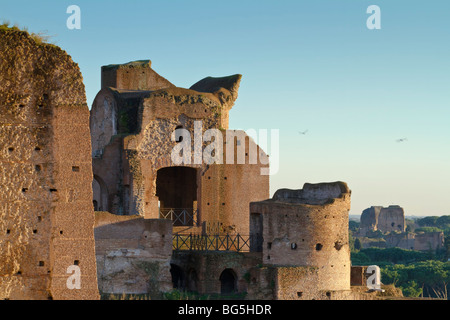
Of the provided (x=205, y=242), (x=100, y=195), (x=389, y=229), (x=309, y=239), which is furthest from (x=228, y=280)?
(x=389, y=229)

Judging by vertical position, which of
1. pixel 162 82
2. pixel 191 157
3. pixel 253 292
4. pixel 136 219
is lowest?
pixel 253 292

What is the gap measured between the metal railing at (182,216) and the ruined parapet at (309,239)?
590cm

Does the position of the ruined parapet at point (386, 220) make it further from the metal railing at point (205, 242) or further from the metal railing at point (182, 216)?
the metal railing at point (205, 242)

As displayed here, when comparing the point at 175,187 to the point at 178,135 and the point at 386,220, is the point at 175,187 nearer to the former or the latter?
the point at 178,135

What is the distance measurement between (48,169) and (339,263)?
560 inches

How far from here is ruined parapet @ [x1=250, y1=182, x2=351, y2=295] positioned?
87.2ft

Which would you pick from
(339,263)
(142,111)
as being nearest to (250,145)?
(142,111)

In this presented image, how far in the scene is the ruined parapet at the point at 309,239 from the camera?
26578 mm

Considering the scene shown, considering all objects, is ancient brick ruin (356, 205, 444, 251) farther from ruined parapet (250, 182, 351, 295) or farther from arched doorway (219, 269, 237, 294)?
ruined parapet (250, 182, 351, 295)

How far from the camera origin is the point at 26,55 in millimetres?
15359

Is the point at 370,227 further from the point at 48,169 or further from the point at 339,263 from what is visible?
the point at 48,169

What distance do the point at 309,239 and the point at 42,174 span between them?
1308 centimetres

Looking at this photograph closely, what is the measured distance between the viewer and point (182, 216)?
113ft
